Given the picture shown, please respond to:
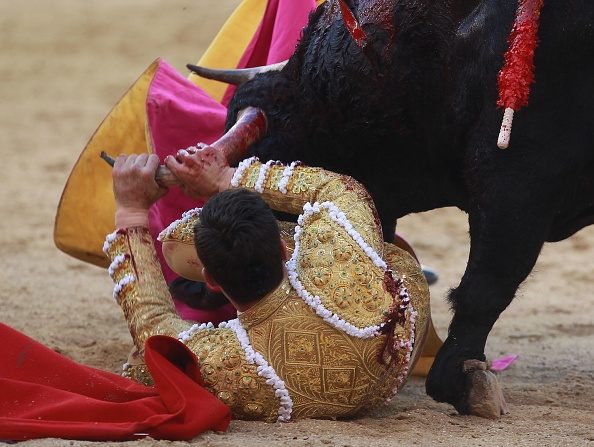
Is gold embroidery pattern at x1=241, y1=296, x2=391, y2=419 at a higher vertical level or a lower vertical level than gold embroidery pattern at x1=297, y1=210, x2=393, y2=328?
lower

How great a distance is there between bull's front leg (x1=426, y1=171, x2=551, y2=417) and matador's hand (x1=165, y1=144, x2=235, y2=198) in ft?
2.26

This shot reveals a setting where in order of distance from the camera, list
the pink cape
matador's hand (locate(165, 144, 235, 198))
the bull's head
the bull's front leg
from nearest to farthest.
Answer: the bull's front leg < matador's hand (locate(165, 144, 235, 198)) < the bull's head < the pink cape

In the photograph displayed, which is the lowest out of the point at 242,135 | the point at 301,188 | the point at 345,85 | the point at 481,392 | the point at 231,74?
the point at 481,392

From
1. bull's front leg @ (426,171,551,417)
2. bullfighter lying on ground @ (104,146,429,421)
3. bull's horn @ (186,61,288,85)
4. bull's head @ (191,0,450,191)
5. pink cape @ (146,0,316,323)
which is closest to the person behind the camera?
bullfighter lying on ground @ (104,146,429,421)

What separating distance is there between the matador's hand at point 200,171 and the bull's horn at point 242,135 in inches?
7.1

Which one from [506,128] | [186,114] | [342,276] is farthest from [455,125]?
[186,114]

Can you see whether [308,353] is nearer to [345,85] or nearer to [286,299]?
[286,299]

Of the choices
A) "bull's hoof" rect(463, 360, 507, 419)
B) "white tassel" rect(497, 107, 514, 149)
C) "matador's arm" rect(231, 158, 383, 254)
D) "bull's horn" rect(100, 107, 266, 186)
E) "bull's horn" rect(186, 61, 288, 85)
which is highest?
"bull's horn" rect(186, 61, 288, 85)

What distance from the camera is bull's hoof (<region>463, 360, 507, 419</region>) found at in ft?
9.99

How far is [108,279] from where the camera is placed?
5.74 m

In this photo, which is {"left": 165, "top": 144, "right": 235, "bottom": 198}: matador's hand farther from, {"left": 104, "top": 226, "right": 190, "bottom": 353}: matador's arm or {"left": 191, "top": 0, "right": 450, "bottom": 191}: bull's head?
{"left": 191, "top": 0, "right": 450, "bottom": 191}: bull's head

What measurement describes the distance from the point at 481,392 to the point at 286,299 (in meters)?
0.60

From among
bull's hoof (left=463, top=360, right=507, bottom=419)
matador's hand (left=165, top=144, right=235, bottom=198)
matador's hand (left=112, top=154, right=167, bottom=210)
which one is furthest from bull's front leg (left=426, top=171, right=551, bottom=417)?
matador's hand (left=112, top=154, right=167, bottom=210)

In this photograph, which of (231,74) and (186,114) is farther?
(186,114)
